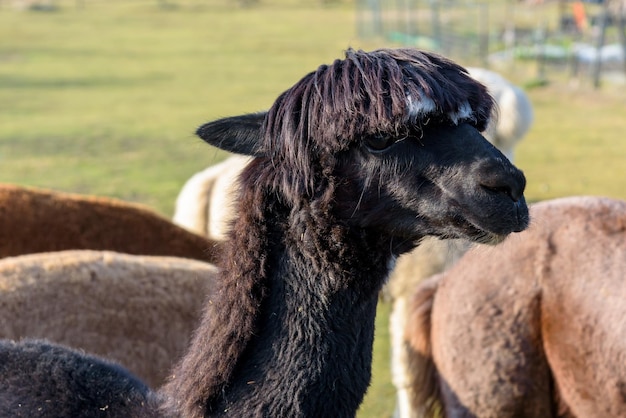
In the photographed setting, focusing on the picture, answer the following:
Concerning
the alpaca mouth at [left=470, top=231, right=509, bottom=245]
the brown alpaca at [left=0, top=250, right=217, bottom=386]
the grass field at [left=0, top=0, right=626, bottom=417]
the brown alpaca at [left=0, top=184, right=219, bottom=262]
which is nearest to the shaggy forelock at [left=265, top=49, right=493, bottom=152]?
the alpaca mouth at [left=470, top=231, right=509, bottom=245]

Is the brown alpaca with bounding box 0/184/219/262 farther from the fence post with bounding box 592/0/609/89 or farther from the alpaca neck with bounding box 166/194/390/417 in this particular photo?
the fence post with bounding box 592/0/609/89

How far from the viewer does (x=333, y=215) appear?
2.32m

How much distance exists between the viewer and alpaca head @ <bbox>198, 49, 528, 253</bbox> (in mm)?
2242

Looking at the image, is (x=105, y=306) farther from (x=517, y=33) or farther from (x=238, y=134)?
(x=517, y=33)

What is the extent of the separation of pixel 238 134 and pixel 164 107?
1634 cm

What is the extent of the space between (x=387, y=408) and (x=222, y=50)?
86.5ft

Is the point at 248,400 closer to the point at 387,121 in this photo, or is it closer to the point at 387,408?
the point at 387,121

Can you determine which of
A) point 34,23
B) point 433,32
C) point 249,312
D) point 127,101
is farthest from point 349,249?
point 34,23

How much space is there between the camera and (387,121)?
2.22m

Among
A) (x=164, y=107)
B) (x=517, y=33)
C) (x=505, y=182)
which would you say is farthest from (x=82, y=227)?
(x=517, y=33)

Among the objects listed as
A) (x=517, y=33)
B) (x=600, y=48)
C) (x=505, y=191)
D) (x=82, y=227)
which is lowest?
(x=517, y=33)

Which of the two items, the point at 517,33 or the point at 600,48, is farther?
the point at 517,33

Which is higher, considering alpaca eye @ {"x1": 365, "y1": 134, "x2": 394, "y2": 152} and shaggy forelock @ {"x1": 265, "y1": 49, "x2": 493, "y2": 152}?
shaggy forelock @ {"x1": 265, "y1": 49, "x2": 493, "y2": 152}

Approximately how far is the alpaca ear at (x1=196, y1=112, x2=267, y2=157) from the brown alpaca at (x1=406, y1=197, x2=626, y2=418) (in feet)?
5.16
